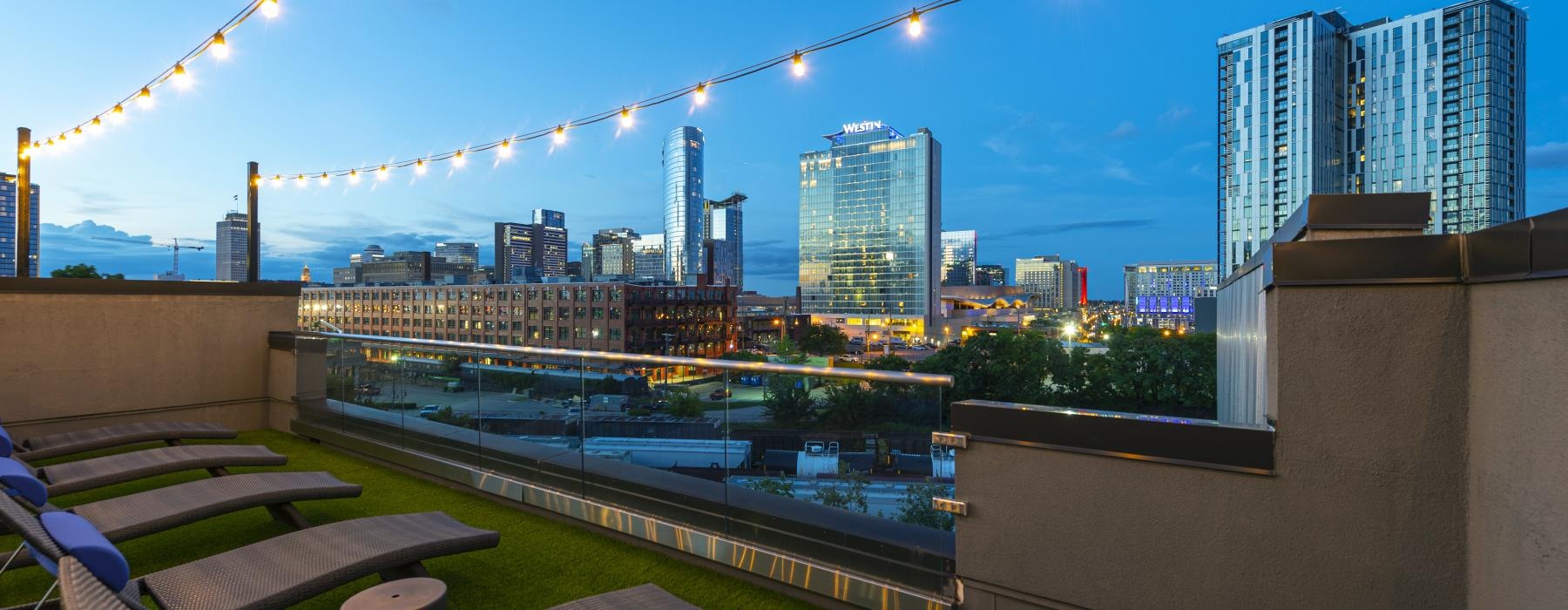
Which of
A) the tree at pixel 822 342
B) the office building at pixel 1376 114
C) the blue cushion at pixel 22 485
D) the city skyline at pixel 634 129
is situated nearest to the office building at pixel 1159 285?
the city skyline at pixel 634 129

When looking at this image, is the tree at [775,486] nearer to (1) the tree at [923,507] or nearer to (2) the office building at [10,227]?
(1) the tree at [923,507]

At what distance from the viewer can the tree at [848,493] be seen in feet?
9.36

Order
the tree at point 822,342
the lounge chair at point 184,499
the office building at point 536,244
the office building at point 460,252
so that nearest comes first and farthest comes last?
1. the lounge chair at point 184,499
2. the tree at point 822,342
3. the office building at point 460,252
4. the office building at point 536,244

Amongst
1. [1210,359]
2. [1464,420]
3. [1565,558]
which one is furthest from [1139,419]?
[1210,359]

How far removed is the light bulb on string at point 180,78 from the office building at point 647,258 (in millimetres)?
171632

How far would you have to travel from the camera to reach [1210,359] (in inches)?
1198

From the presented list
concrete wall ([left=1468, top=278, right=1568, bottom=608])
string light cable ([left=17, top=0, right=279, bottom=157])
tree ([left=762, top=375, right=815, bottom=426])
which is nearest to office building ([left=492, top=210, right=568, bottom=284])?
string light cable ([left=17, top=0, right=279, bottom=157])

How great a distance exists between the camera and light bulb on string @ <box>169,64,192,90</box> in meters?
6.87

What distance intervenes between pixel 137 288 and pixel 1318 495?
27.7 ft

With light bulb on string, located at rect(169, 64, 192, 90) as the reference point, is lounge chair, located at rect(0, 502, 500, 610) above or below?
below

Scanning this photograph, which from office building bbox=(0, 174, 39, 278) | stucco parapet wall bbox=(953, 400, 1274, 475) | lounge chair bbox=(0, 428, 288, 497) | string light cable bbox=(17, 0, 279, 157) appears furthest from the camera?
office building bbox=(0, 174, 39, 278)

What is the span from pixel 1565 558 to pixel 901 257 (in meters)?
105

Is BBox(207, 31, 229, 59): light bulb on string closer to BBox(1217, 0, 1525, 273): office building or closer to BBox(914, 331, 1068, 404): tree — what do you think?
BBox(914, 331, 1068, 404): tree

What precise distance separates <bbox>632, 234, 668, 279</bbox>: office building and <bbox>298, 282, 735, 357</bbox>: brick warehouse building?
286 feet
